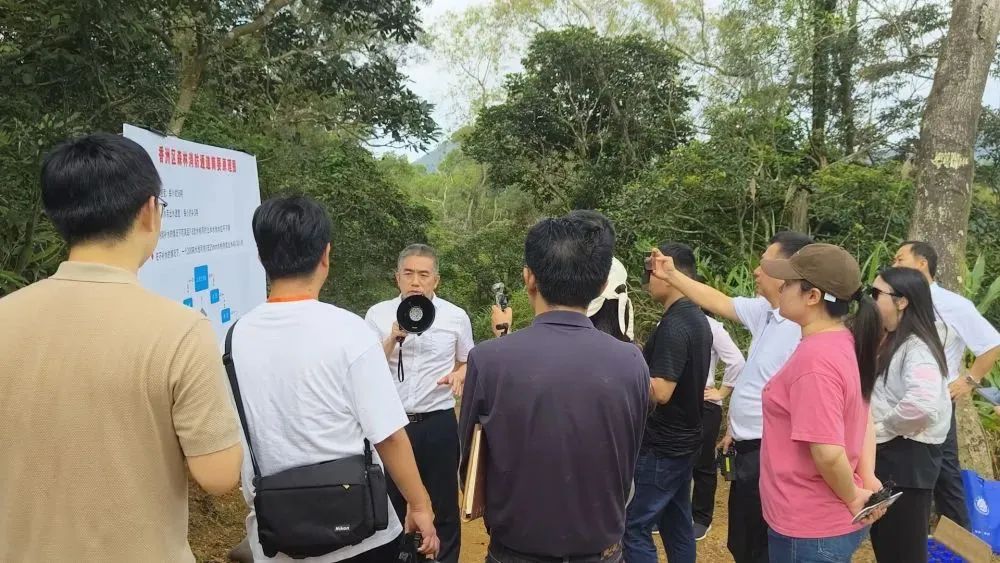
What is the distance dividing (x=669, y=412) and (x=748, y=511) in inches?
19.9

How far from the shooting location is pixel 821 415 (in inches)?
71.6

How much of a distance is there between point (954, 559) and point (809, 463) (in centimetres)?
178

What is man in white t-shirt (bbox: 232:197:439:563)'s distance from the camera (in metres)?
1.71

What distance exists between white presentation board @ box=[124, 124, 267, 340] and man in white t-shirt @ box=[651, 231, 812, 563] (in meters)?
2.04

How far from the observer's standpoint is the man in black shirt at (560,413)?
5.26 ft

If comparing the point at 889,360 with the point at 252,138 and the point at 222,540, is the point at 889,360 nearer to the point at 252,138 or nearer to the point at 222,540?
the point at 222,540

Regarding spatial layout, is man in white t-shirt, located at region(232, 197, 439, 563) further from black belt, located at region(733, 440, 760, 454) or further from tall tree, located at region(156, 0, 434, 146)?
tall tree, located at region(156, 0, 434, 146)

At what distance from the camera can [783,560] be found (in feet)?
6.77

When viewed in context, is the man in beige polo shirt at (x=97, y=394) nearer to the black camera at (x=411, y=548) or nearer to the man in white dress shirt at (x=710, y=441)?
the black camera at (x=411, y=548)

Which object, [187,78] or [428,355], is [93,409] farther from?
[187,78]

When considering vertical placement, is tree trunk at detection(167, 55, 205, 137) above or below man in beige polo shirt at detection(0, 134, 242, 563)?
above

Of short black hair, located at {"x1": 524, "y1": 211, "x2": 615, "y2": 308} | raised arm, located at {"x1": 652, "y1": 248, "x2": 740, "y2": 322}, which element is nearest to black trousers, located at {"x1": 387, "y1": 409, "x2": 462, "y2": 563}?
raised arm, located at {"x1": 652, "y1": 248, "x2": 740, "y2": 322}

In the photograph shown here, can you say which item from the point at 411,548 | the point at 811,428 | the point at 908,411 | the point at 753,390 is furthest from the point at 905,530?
→ the point at 411,548

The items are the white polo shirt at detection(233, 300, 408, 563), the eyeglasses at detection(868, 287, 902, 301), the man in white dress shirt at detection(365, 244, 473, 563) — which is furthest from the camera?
the man in white dress shirt at detection(365, 244, 473, 563)
